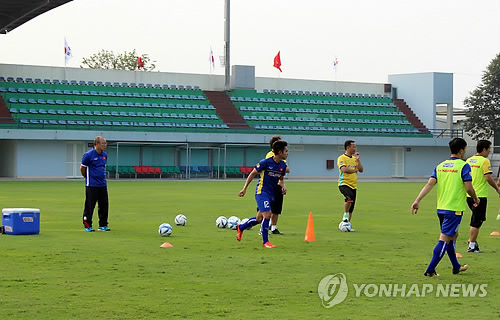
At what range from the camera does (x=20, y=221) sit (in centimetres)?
1648

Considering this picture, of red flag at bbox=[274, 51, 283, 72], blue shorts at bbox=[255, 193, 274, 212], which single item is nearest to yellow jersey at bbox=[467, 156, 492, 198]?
blue shorts at bbox=[255, 193, 274, 212]

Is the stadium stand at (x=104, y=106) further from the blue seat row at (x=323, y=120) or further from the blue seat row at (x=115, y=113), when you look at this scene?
the blue seat row at (x=323, y=120)

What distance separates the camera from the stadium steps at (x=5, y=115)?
5388 centimetres

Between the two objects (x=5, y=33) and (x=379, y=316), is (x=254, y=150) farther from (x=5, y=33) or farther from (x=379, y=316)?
(x=379, y=316)

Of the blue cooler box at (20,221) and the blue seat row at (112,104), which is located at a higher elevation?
the blue seat row at (112,104)

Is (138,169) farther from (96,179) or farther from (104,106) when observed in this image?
(96,179)

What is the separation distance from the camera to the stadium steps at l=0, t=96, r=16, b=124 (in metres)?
53.9

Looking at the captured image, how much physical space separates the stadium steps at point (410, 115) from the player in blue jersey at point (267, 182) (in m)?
58.0

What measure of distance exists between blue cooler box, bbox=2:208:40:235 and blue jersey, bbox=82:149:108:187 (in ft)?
5.16

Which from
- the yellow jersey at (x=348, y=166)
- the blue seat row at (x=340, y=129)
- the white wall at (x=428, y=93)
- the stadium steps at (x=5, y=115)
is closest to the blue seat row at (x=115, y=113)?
the stadium steps at (x=5, y=115)

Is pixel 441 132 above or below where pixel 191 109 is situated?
below

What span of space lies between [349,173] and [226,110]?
4728cm

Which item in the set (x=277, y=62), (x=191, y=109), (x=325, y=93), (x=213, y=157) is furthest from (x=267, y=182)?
(x=325, y=93)

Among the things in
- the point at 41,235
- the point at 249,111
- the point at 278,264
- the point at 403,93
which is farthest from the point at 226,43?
the point at 278,264
